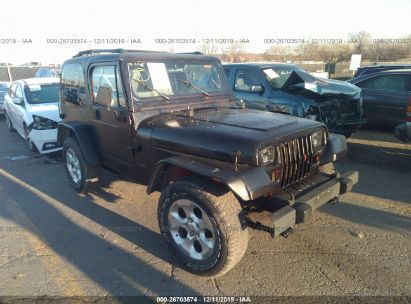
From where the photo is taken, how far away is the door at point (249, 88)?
22.5 ft

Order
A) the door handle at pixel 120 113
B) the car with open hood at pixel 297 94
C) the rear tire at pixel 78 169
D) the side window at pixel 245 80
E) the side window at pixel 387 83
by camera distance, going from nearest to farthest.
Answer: the door handle at pixel 120 113
the rear tire at pixel 78 169
the car with open hood at pixel 297 94
the side window at pixel 245 80
the side window at pixel 387 83

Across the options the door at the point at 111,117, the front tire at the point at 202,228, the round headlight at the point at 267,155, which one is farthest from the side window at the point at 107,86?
the round headlight at the point at 267,155

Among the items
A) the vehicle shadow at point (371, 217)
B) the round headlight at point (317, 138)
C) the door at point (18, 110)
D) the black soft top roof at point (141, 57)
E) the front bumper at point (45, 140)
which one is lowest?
the vehicle shadow at point (371, 217)

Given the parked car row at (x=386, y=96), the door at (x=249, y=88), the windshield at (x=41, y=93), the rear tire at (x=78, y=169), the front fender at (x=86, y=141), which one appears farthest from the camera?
the windshield at (x=41, y=93)

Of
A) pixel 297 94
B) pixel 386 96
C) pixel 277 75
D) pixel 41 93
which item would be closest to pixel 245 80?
pixel 277 75

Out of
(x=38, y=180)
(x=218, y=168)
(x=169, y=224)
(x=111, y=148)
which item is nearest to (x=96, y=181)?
(x=111, y=148)

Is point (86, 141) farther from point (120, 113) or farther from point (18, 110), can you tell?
point (18, 110)

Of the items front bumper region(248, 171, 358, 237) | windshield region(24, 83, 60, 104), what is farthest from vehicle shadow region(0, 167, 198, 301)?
windshield region(24, 83, 60, 104)

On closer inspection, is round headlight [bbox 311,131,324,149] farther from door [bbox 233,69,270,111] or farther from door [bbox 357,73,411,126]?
door [bbox 357,73,411,126]

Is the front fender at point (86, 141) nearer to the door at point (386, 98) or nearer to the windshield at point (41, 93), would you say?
the windshield at point (41, 93)

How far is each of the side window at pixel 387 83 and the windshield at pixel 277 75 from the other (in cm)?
229

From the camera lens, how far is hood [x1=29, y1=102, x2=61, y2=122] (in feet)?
23.6

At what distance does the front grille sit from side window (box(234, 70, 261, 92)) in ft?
13.2

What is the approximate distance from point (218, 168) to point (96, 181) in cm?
268
